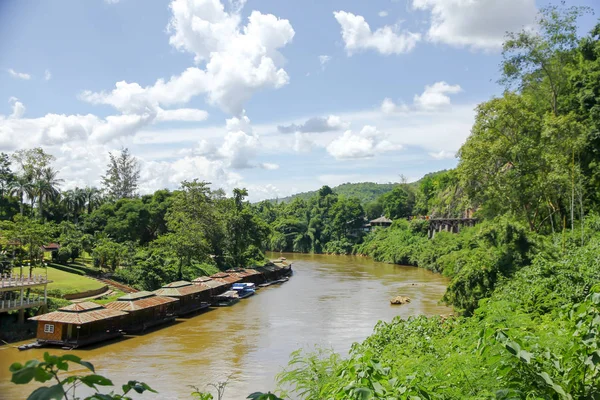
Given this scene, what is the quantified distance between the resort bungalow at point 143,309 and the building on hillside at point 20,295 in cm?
315

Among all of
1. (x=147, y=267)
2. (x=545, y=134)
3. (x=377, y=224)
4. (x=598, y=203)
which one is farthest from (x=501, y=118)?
(x=377, y=224)

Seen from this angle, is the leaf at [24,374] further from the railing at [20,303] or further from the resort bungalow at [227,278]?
the resort bungalow at [227,278]

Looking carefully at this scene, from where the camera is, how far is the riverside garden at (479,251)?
376cm

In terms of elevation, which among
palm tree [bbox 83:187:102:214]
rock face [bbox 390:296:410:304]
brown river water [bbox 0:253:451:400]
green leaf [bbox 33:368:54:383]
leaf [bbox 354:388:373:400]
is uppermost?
palm tree [bbox 83:187:102:214]

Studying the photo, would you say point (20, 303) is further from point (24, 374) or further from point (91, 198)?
point (91, 198)

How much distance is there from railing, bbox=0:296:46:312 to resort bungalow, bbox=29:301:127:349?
1.53 m

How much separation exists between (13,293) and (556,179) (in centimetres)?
2624

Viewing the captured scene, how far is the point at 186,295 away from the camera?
29.4m

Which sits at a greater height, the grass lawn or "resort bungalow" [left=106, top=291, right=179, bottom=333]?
the grass lawn

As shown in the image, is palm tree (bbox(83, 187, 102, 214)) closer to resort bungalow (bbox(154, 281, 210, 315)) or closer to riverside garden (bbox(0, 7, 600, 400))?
riverside garden (bbox(0, 7, 600, 400))

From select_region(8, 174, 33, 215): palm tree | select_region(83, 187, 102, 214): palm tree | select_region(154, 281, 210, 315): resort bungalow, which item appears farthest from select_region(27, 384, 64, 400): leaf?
select_region(83, 187, 102, 214): palm tree

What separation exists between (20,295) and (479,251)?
69.1 feet

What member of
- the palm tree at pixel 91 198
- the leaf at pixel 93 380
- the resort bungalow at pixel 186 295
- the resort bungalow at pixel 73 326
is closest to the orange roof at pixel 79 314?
the resort bungalow at pixel 73 326

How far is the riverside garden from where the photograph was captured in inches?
148
